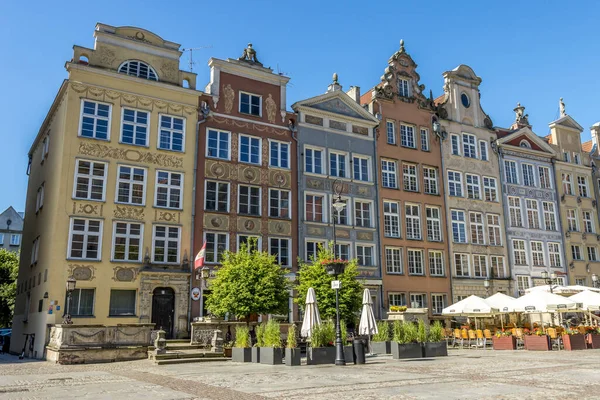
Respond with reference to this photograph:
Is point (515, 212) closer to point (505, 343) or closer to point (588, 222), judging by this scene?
point (588, 222)

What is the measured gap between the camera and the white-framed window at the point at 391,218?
34.2 metres

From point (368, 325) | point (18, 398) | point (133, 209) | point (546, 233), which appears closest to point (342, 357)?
point (368, 325)

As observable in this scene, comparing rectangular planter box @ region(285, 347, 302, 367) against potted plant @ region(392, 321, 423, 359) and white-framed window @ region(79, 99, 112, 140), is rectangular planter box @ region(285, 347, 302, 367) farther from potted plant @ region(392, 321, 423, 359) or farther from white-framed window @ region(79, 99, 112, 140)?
white-framed window @ region(79, 99, 112, 140)

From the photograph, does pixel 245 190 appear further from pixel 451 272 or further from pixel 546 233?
pixel 546 233

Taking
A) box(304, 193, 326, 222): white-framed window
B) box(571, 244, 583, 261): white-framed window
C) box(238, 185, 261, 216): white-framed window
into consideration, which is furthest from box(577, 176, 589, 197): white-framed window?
box(238, 185, 261, 216): white-framed window

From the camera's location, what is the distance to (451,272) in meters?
35.8

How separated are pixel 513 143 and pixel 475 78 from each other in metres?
5.62

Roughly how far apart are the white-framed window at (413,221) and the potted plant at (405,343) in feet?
51.3

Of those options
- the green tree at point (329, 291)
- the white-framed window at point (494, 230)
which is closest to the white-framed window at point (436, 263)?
the white-framed window at point (494, 230)

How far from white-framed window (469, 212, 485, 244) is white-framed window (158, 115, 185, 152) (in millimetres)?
20351

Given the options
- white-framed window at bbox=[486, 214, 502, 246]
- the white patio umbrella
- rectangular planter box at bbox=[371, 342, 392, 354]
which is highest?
white-framed window at bbox=[486, 214, 502, 246]

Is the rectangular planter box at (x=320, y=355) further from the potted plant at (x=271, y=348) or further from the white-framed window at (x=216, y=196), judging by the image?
the white-framed window at (x=216, y=196)

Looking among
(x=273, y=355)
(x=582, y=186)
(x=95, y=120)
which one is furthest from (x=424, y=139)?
(x=273, y=355)

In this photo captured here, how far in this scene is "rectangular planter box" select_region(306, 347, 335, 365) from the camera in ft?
58.5
